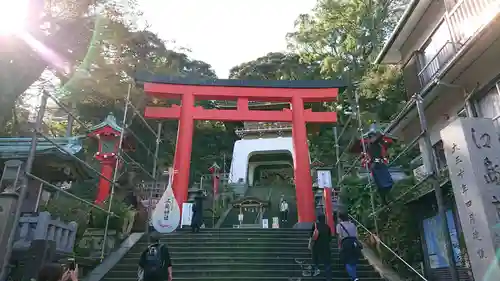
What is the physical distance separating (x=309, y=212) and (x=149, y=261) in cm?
809

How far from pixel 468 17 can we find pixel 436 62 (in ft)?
5.58

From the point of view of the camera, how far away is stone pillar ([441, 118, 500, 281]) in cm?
440

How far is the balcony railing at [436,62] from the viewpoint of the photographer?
9211 millimetres

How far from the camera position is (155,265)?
572 cm

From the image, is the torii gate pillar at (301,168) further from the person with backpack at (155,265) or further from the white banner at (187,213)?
the person with backpack at (155,265)

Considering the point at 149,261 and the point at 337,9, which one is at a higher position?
the point at 337,9

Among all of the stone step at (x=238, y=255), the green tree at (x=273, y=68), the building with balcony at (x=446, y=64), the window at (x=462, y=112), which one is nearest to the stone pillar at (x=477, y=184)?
the building with balcony at (x=446, y=64)

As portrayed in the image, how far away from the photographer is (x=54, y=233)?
683cm

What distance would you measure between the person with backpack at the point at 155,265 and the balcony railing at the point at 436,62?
7.77 metres

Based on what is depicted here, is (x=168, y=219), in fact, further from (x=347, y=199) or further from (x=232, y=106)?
(x=232, y=106)

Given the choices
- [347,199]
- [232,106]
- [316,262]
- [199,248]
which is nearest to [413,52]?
[347,199]

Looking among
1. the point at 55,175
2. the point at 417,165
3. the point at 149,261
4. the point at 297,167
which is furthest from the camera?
the point at 297,167

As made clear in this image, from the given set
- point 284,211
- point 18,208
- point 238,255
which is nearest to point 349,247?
point 238,255

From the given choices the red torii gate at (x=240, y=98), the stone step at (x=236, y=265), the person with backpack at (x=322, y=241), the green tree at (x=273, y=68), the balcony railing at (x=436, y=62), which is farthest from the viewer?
the green tree at (x=273, y=68)
